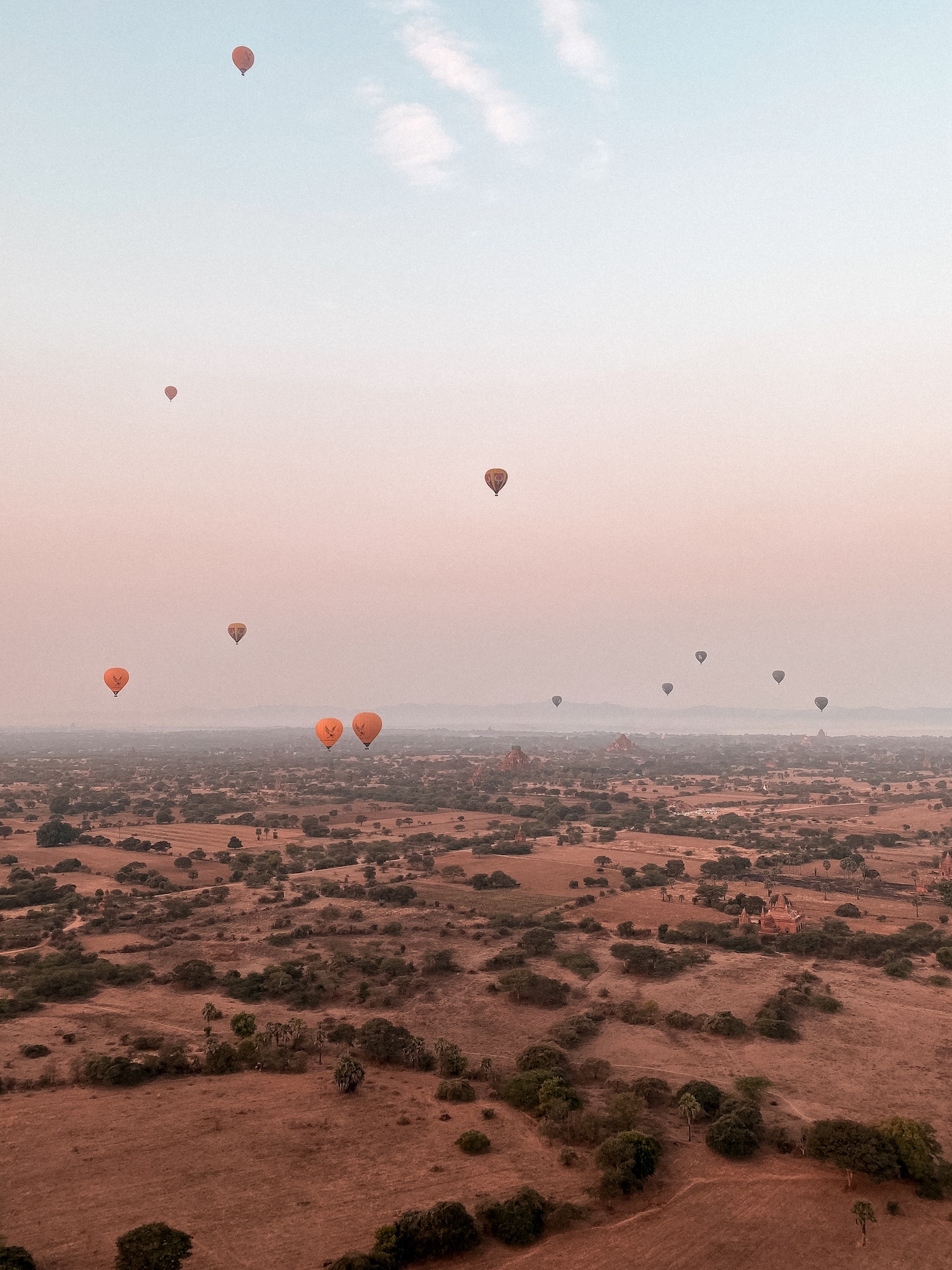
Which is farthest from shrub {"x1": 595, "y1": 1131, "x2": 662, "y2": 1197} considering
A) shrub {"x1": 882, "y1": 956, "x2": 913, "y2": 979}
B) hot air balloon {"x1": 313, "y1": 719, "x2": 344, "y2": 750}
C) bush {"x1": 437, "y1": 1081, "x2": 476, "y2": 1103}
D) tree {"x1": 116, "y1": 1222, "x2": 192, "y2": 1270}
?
hot air balloon {"x1": 313, "y1": 719, "x2": 344, "y2": 750}

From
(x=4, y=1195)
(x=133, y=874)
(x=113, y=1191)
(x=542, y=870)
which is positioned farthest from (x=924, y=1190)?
(x=133, y=874)

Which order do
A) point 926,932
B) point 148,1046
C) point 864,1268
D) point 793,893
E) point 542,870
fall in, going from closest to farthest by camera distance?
point 864,1268 → point 148,1046 → point 926,932 → point 793,893 → point 542,870

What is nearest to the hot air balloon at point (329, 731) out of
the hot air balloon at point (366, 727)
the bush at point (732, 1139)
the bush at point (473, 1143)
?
the hot air balloon at point (366, 727)

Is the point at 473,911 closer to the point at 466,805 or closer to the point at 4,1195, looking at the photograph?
the point at 4,1195

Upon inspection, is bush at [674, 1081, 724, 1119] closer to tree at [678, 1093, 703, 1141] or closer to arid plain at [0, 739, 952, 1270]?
tree at [678, 1093, 703, 1141]

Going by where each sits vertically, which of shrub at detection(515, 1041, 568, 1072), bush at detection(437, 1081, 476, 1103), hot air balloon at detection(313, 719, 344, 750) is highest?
hot air balloon at detection(313, 719, 344, 750)
